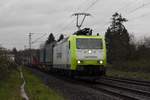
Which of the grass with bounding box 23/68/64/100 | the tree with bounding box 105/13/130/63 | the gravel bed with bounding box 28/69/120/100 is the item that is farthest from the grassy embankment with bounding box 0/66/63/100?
the tree with bounding box 105/13/130/63

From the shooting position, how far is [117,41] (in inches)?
2822

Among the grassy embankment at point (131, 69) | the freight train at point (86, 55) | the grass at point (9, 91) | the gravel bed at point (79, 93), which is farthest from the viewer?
the grassy embankment at point (131, 69)

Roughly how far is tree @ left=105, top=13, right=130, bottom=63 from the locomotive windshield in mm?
28927

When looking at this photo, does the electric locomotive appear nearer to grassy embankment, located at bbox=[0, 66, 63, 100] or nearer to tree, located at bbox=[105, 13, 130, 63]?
grassy embankment, located at bbox=[0, 66, 63, 100]

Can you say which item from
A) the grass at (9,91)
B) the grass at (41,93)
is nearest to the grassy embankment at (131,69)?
the grass at (9,91)

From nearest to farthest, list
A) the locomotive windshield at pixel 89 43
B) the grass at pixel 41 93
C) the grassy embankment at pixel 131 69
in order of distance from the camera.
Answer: the grass at pixel 41 93
the locomotive windshield at pixel 89 43
the grassy embankment at pixel 131 69

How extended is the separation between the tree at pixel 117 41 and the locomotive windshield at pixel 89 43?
94.9ft

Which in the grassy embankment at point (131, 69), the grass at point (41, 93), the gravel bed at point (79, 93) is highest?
the grassy embankment at point (131, 69)

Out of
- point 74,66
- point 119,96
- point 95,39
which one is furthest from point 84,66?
point 119,96

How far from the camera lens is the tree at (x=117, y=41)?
59.6 metres

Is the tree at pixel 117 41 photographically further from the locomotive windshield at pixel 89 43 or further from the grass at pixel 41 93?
the grass at pixel 41 93

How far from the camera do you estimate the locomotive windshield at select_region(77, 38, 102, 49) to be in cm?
2662

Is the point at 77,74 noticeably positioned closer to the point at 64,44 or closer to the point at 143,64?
the point at 64,44

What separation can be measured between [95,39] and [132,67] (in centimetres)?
2116
